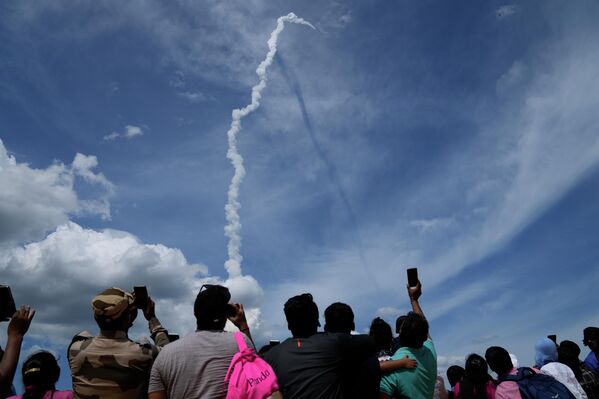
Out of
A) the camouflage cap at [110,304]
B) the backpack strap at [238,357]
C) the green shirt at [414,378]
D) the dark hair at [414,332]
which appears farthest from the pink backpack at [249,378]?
the dark hair at [414,332]

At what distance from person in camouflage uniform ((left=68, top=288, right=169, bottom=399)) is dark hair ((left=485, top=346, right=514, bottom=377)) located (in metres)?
6.09

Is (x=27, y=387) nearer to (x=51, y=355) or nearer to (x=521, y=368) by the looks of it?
(x=51, y=355)

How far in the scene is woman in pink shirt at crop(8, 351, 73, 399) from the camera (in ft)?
18.8

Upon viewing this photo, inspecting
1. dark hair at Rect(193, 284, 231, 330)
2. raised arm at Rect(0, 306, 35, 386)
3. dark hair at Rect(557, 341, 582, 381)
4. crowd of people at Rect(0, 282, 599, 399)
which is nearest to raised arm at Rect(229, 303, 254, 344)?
crowd of people at Rect(0, 282, 599, 399)

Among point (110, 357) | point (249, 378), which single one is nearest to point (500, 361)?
point (249, 378)

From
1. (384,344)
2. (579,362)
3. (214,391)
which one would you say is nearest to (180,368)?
(214,391)

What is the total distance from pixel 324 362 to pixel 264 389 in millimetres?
926

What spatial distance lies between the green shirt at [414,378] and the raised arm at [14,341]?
483 centimetres

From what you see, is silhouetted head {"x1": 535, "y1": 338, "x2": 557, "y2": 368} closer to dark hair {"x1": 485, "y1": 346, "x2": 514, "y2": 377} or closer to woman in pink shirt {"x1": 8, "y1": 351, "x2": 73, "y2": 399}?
dark hair {"x1": 485, "y1": 346, "x2": 514, "y2": 377}

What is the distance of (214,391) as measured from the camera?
16.0 feet

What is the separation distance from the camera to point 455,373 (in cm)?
1093

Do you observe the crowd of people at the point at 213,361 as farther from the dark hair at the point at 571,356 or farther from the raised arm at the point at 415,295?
the dark hair at the point at 571,356

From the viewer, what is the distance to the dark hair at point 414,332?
6777mm

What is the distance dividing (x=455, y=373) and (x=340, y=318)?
247 inches
